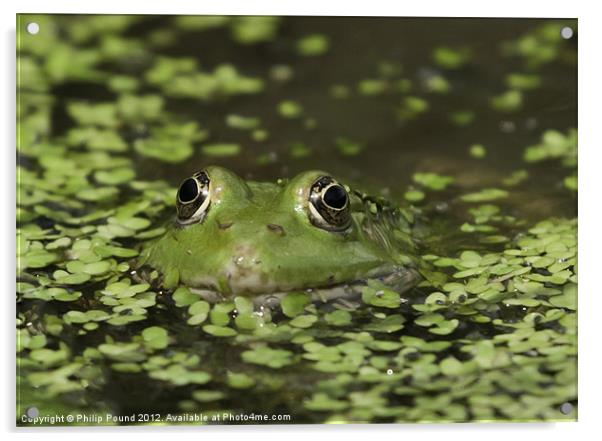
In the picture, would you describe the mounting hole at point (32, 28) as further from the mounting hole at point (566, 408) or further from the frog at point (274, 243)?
the mounting hole at point (566, 408)

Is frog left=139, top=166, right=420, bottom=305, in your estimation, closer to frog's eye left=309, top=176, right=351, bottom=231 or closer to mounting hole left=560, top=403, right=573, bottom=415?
frog's eye left=309, top=176, right=351, bottom=231

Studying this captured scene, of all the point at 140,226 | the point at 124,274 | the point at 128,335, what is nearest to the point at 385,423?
the point at 128,335

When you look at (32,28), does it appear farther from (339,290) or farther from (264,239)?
(339,290)

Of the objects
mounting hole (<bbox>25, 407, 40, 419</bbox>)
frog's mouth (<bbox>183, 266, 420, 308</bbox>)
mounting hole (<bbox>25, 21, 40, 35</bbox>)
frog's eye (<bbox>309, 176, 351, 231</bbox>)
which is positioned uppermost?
mounting hole (<bbox>25, 21, 40, 35</bbox>)

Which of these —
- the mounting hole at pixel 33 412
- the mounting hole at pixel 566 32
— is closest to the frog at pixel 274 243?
the mounting hole at pixel 33 412

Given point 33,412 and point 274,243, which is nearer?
point 33,412

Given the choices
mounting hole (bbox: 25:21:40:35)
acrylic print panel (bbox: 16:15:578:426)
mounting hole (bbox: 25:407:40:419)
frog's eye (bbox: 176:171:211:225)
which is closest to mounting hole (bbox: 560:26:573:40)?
acrylic print panel (bbox: 16:15:578:426)

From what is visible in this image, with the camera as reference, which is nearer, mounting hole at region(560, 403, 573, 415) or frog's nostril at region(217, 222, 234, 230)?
mounting hole at region(560, 403, 573, 415)
